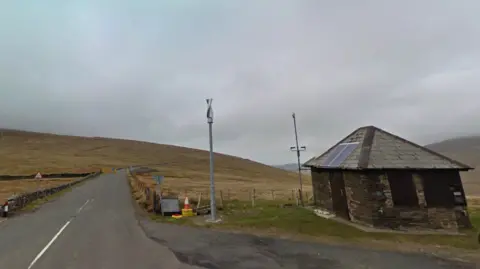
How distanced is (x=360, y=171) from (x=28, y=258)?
15.6 metres

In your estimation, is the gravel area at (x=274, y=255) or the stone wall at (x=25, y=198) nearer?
the gravel area at (x=274, y=255)

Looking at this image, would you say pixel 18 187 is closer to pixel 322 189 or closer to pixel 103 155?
pixel 322 189

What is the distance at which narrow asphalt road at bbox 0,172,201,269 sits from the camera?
1055cm

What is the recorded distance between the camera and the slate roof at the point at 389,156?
1741 centimetres

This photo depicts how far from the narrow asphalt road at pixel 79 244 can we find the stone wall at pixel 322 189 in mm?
12572

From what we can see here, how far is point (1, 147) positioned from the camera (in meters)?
138

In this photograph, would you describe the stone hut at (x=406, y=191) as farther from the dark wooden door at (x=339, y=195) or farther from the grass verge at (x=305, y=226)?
the grass verge at (x=305, y=226)

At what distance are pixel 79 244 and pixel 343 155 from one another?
1571cm

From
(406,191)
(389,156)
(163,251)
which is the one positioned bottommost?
(163,251)

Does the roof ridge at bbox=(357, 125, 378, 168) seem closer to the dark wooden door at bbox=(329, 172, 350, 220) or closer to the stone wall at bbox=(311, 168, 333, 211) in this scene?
the dark wooden door at bbox=(329, 172, 350, 220)

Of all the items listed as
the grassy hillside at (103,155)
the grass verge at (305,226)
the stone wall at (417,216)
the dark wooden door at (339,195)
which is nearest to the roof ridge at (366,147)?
the stone wall at (417,216)

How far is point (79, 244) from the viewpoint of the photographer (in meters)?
13.2

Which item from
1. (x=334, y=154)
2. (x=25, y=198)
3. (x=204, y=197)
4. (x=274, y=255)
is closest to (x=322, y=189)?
(x=334, y=154)

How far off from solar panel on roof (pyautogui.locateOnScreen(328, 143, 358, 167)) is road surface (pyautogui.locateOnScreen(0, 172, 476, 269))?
825cm
